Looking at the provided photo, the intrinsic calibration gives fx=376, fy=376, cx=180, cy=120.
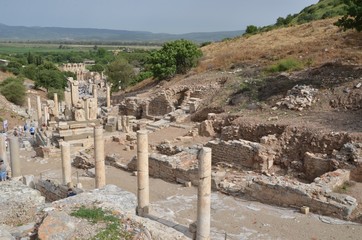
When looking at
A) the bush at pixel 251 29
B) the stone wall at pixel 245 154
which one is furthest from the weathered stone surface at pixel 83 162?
the bush at pixel 251 29

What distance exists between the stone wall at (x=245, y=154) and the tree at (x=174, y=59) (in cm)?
1868

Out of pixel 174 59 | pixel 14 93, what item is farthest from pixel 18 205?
pixel 14 93

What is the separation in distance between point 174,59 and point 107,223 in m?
27.1

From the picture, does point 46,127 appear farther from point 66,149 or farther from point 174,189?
point 174,189

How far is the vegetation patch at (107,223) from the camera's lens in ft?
21.8

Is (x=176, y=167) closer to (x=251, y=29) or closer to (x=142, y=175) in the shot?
(x=142, y=175)

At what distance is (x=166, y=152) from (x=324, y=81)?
9.08 meters

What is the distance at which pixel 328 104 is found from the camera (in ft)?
57.1

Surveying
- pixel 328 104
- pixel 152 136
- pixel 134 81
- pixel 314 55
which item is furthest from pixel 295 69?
pixel 134 81

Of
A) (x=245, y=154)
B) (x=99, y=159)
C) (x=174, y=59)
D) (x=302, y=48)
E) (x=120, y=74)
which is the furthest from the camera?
(x=120, y=74)

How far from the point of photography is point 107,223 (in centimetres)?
705

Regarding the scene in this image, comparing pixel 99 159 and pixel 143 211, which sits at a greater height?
pixel 99 159

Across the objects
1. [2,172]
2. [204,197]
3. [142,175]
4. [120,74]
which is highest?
[204,197]

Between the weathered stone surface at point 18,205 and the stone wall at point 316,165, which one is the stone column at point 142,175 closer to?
the weathered stone surface at point 18,205
